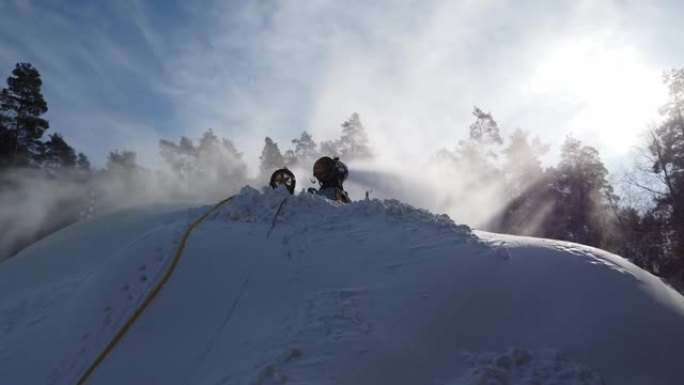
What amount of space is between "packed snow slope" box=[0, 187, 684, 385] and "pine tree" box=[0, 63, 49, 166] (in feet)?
88.6

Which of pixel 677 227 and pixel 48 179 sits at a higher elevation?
pixel 677 227

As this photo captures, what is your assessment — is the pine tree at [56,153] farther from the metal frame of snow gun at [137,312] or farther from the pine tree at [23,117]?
the metal frame of snow gun at [137,312]

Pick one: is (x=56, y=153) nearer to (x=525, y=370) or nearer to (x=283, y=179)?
(x=283, y=179)

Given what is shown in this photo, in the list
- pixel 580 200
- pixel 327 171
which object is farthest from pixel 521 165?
pixel 327 171

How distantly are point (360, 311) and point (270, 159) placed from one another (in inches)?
1635

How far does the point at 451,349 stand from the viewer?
15.2 feet

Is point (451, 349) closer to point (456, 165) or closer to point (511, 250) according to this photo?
point (511, 250)

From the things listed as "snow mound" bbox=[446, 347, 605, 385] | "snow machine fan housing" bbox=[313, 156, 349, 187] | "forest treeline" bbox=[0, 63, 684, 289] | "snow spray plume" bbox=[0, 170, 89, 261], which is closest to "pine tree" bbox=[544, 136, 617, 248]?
"forest treeline" bbox=[0, 63, 684, 289]

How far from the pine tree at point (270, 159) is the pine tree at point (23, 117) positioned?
1914cm

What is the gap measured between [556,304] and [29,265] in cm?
1564

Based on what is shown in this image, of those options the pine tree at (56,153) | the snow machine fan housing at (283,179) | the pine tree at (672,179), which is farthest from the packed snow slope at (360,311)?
the pine tree at (56,153)

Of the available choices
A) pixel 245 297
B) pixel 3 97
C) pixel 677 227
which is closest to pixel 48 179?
pixel 3 97

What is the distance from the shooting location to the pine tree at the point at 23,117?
29814mm

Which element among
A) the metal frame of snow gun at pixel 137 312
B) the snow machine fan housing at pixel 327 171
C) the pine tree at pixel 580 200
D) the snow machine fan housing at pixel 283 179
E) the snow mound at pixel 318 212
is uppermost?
the pine tree at pixel 580 200
